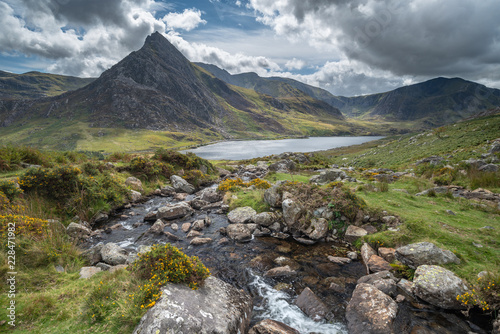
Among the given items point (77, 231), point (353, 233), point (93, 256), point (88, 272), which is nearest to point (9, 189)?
point (77, 231)

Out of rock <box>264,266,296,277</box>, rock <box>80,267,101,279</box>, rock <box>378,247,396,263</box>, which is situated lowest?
rock <box>264,266,296,277</box>

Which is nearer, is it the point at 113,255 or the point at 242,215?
the point at 113,255

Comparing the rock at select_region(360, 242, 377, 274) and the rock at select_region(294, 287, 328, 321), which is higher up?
the rock at select_region(360, 242, 377, 274)

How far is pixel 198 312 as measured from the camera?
6418 mm

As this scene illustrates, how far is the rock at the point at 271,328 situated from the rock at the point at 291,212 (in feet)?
28.0

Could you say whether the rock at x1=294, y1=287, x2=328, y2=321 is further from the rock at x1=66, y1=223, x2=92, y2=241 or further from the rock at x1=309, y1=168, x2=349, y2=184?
the rock at x1=309, y1=168, x2=349, y2=184

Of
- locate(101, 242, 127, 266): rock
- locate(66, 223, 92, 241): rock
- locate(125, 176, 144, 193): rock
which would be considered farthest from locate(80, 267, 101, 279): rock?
locate(125, 176, 144, 193): rock

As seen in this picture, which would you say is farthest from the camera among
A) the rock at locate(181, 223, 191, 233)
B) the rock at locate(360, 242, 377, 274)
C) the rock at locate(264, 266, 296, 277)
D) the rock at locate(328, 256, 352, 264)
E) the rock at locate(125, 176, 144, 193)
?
the rock at locate(125, 176, 144, 193)

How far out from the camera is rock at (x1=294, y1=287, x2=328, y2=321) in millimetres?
8383

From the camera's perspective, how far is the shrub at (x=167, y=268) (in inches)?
285

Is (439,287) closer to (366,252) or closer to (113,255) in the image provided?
(366,252)

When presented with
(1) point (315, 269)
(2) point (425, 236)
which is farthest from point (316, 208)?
(2) point (425, 236)

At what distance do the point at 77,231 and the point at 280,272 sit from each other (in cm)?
1426

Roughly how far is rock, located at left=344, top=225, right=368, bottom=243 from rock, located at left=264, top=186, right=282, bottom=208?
572 cm
